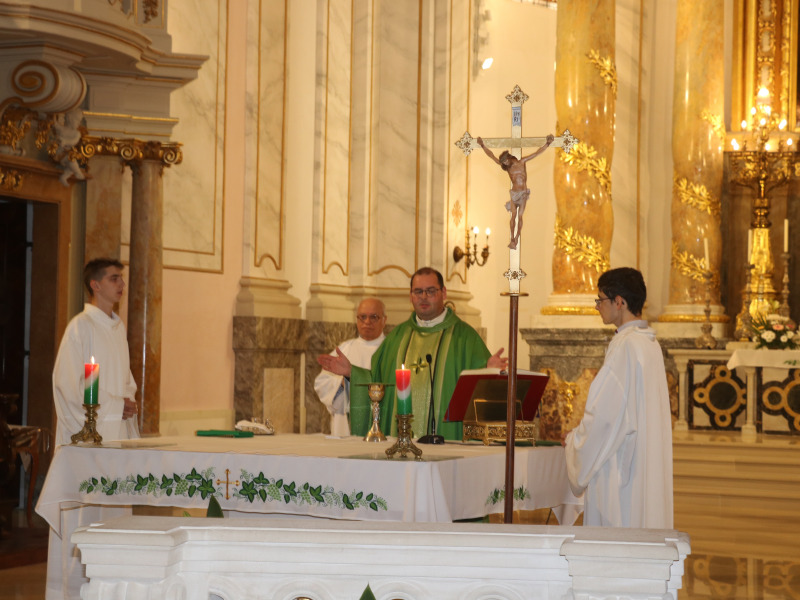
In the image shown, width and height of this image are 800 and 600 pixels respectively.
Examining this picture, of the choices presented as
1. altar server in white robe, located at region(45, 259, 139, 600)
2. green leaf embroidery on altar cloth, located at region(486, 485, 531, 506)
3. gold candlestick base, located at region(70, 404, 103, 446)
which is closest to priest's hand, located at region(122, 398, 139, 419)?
altar server in white robe, located at region(45, 259, 139, 600)

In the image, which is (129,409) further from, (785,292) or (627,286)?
(785,292)

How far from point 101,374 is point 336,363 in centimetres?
138

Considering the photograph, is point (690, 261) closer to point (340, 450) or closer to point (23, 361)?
point (23, 361)

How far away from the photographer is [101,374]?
233 inches

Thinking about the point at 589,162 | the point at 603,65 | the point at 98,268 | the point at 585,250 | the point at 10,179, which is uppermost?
the point at 603,65

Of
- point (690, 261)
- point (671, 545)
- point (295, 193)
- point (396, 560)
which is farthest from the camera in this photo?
point (690, 261)

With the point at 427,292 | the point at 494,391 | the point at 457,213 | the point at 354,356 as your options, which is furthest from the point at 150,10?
the point at 457,213

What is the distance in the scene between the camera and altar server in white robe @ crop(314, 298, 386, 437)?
6004 mm

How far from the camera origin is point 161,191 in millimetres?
8391

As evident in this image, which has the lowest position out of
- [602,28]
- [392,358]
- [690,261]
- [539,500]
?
[539,500]

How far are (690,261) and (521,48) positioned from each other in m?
3.66

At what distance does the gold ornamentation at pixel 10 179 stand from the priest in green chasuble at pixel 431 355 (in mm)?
3176

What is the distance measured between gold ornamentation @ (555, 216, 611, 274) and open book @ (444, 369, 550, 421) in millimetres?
6278

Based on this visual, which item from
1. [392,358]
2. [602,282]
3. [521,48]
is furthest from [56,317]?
[521,48]
